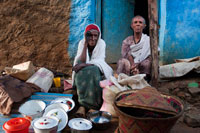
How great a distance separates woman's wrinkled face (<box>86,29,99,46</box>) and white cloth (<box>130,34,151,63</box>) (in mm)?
716

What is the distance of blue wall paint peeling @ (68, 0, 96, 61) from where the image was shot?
467cm

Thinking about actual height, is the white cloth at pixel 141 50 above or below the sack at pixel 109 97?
above

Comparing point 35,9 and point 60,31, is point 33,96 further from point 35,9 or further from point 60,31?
point 35,9

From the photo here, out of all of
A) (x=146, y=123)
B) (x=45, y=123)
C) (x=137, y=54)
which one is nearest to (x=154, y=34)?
(x=137, y=54)

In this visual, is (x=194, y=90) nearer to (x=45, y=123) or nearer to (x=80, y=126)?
(x=80, y=126)

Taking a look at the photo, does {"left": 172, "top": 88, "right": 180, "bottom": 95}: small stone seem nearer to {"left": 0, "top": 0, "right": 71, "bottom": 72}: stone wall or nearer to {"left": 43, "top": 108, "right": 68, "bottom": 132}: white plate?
{"left": 43, "top": 108, "right": 68, "bottom": 132}: white plate

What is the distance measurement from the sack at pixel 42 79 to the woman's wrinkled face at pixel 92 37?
1.06 metres

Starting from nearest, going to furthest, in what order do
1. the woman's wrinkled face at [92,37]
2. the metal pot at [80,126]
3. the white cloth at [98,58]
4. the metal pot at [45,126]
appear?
the metal pot at [45,126] → the metal pot at [80,126] → the white cloth at [98,58] → the woman's wrinkled face at [92,37]

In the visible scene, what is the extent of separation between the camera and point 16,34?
4828mm

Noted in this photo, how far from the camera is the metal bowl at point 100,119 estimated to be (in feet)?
8.68

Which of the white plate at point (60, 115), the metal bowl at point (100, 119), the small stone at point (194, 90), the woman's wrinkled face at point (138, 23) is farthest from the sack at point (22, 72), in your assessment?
the small stone at point (194, 90)

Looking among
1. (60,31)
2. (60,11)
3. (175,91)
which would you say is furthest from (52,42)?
(175,91)

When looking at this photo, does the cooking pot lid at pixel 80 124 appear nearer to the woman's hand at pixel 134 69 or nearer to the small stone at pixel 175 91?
the woman's hand at pixel 134 69

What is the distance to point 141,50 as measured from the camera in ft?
12.0
